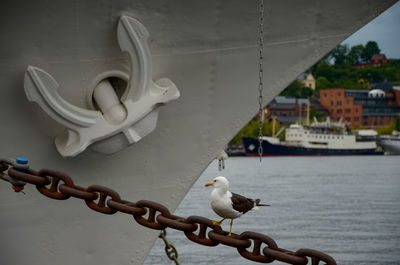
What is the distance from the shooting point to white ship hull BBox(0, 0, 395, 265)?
372cm

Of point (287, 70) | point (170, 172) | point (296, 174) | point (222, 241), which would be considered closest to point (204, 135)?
point (170, 172)

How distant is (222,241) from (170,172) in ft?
5.24

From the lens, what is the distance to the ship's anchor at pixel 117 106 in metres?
3.53

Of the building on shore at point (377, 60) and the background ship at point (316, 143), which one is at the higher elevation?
the building on shore at point (377, 60)

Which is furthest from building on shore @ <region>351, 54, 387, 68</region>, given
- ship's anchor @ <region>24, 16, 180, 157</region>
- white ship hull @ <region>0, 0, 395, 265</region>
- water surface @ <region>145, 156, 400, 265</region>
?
ship's anchor @ <region>24, 16, 180, 157</region>

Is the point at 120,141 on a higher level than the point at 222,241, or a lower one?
higher

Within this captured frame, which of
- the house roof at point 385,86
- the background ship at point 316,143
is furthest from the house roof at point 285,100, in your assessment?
the background ship at point 316,143

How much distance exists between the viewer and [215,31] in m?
4.01

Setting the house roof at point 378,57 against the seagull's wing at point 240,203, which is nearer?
the seagull's wing at point 240,203

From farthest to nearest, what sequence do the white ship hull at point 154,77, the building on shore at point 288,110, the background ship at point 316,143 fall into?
the building on shore at point 288,110 → the background ship at point 316,143 → the white ship hull at point 154,77

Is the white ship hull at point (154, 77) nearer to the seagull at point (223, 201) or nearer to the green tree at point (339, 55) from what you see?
the seagull at point (223, 201)

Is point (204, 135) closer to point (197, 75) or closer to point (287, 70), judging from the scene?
point (197, 75)

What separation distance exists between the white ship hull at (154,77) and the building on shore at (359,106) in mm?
82795

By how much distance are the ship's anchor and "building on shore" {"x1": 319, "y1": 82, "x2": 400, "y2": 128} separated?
83461 millimetres
